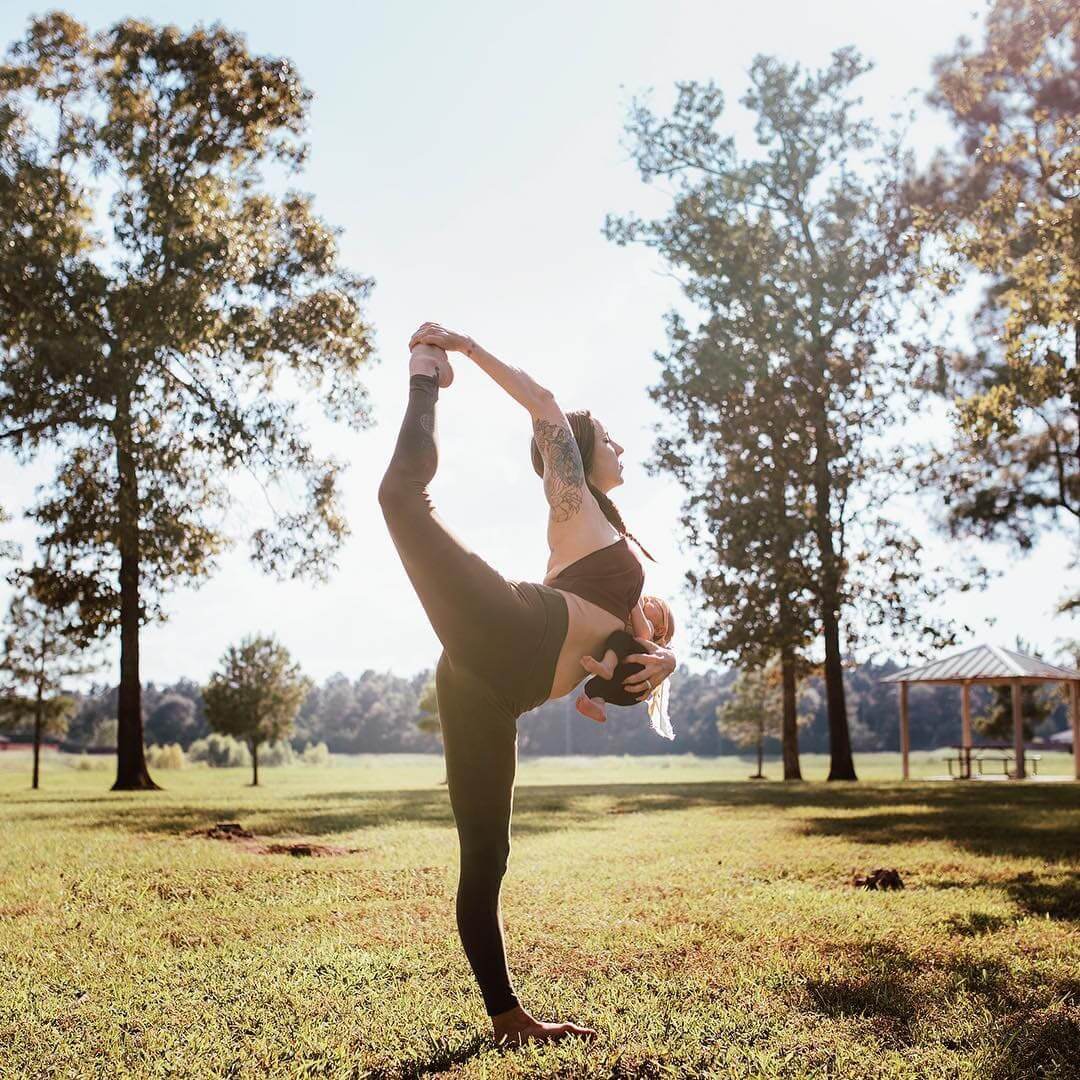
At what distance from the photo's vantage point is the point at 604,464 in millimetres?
4250

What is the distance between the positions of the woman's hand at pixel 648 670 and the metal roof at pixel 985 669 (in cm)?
2844

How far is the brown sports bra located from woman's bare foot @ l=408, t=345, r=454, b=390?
88cm

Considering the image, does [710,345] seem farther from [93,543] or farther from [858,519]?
[93,543]

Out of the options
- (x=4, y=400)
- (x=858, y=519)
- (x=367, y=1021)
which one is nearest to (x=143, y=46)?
(x=4, y=400)

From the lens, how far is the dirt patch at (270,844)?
31.3 feet

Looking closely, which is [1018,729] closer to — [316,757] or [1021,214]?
[1021,214]

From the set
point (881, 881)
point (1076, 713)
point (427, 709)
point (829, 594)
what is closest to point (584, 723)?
point (427, 709)

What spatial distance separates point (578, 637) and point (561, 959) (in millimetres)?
2345

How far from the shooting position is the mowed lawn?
12.5ft

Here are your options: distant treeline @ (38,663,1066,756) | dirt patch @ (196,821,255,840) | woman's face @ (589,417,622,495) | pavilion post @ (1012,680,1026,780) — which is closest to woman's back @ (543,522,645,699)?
woman's face @ (589,417,622,495)

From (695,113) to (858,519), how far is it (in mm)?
12526

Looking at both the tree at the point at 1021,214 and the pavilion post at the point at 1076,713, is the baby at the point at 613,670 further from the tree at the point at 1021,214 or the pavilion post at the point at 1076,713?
the pavilion post at the point at 1076,713

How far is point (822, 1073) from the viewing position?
11.7 ft

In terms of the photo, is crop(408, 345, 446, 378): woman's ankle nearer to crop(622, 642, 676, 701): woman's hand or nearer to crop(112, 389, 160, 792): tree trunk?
crop(622, 642, 676, 701): woman's hand
